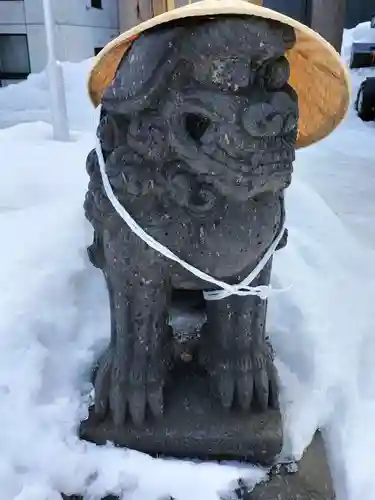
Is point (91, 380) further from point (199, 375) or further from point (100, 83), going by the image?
point (100, 83)

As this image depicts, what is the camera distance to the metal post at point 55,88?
8.64 feet

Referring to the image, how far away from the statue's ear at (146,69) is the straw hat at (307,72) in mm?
17

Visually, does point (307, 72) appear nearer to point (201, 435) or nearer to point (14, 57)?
point (201, 435)

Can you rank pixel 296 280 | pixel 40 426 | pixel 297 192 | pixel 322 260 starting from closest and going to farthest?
pixel 40 426 < pixel 296 280 < pixel 322 260 < pixel 297 192

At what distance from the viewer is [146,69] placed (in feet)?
2.14

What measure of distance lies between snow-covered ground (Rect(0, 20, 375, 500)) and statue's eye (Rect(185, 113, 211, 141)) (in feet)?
1.59

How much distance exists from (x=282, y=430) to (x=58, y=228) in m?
0.83

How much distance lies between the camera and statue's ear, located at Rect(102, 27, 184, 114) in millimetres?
646

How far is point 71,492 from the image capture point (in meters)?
0.81

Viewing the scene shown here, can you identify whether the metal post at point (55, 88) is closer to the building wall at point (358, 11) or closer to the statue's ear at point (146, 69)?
the statue's ear at point (146, 69)

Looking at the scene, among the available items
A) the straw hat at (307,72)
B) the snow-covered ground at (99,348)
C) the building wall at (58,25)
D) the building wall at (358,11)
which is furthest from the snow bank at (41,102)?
the building wall at (358,11)

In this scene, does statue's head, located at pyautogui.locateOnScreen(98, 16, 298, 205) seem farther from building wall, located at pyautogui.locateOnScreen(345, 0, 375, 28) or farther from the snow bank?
building wall, located at pyautogui.locateOnScreen(345, 0, 375, 28)

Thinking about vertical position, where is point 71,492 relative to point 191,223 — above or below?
below

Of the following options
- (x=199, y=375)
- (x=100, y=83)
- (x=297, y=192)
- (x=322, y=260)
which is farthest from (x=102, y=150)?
(x=297, y=192)
